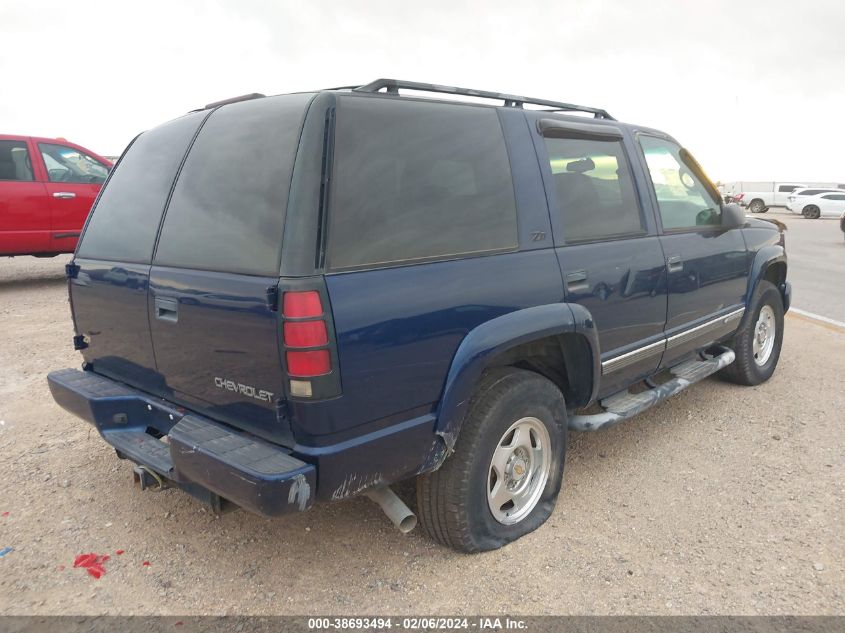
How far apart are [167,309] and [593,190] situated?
7.24 ft

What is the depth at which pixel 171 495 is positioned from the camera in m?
3.34

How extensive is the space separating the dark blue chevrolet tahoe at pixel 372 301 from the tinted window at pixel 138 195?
0.06 feet

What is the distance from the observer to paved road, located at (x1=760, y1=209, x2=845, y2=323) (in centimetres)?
844

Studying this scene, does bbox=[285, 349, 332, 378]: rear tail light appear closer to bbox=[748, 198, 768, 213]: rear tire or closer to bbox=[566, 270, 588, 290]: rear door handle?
bbox=[566, 270, 588, 290]: rear door handle

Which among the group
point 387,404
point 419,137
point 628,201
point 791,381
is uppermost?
point 419,137

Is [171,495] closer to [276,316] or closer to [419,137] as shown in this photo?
[276,316]

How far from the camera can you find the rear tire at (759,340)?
15.8 feet

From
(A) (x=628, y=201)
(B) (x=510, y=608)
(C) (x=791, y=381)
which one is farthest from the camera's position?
(C) (x=791, y=381)

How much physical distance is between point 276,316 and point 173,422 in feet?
3.03

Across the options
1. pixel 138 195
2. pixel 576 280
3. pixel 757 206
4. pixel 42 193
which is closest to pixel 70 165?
pixel 42 193

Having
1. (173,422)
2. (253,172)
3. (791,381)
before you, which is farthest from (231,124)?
(791,381)

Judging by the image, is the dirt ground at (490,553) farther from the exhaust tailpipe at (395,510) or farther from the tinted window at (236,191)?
the tinted window at (236,191)

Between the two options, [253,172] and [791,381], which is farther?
[791,381]

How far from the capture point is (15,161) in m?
8.23
